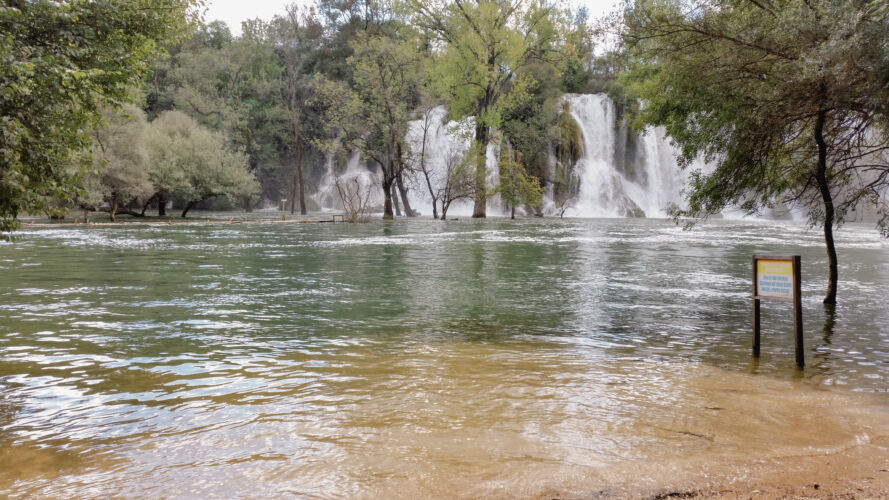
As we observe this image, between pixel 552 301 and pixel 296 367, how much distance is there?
21.9 ft

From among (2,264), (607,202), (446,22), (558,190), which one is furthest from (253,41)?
(2,264)

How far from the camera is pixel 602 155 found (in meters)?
58.1

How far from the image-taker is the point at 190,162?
161ft

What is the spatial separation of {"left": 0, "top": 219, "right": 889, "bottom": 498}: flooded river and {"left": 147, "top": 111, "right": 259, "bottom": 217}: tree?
111 ft

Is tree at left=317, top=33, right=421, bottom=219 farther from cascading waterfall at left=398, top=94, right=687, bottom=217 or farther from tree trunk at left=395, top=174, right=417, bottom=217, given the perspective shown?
cascading waterfall at left=398, top=94, right=687, bottom=217

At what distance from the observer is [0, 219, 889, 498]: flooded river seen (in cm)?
457

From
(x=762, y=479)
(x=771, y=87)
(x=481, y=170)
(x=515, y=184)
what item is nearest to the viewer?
(x=762, y=479)

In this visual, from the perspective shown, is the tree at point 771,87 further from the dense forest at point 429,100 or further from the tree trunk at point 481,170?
the tree trunk at point 481,170

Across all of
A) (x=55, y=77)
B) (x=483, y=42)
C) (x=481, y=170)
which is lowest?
(x=55, y=77)

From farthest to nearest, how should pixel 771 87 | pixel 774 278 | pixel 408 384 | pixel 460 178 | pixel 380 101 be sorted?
pixel 460 178 < pixel 380 101 < pixel 771 87 < pixel 774 278 < pixel 408 384

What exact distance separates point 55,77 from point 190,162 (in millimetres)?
44503

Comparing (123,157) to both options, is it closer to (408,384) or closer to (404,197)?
(404,197)

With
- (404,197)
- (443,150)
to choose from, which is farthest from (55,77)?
(443,150)

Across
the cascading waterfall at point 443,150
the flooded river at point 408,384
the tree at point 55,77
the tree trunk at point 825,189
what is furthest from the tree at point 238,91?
the tree trunk at point 825,189
